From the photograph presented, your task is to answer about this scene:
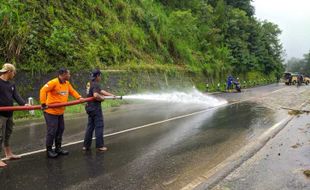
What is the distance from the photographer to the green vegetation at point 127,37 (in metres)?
17.0

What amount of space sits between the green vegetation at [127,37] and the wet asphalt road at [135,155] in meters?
5.99

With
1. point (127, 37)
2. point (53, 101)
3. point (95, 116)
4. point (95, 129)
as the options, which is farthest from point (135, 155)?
point (127, 37)

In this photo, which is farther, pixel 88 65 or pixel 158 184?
pixel 88 65

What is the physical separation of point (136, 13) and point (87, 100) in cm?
2399

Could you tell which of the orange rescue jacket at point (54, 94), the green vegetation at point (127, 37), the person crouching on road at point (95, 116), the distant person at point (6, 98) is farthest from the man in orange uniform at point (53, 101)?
the green vegetation at point (127, 37)

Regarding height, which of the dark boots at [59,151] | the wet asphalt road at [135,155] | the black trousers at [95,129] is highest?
the black trousers at [95,129]

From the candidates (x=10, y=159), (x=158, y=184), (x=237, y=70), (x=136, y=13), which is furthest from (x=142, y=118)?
(x=237, y=70)

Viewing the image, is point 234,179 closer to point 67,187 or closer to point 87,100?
point 67,187

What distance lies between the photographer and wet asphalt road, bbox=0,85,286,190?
611 centimetres

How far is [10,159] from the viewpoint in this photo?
24.3 feet

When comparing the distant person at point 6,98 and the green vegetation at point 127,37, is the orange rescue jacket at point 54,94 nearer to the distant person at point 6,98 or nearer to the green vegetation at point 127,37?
the distant person at point 6,98

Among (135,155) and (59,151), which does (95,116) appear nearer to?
(59,151)

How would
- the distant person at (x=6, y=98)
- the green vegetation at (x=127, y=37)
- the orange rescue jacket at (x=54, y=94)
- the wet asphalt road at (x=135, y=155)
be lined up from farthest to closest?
the green vegetation at (x=127, y=37)
the orange rescue jacket at (x=54, y=94)
the distant person at (x=6, y=98)
the wet asphalt road at (x=135, y=155)

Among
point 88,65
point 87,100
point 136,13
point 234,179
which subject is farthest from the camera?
point 136,13
